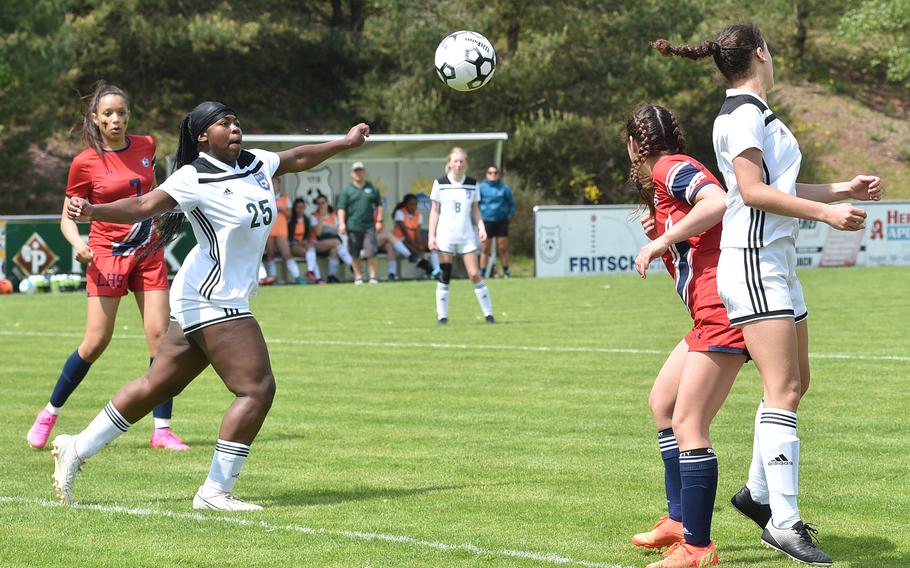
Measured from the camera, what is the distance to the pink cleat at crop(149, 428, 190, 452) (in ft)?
28.2

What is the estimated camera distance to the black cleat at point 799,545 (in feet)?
17.0

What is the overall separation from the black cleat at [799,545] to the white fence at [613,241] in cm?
2309

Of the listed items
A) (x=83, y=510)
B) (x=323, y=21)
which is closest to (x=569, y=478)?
(x=83, y=510)

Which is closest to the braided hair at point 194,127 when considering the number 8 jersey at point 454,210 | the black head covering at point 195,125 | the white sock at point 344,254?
the black head covering at point 195,125

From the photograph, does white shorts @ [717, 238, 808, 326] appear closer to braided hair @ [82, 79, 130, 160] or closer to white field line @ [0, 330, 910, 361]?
braided hair @ [82, 79, 130, 160]

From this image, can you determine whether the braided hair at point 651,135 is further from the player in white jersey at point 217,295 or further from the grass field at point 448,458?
the player in white jersey at point 217,295

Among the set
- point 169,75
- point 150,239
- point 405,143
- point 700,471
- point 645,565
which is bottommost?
point 645,565

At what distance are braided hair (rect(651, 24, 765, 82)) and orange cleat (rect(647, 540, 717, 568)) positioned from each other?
1845 millimetres

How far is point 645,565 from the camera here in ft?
17.5

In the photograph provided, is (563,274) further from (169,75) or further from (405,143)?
(169,75)

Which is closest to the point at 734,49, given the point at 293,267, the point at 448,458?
the point at 448,458

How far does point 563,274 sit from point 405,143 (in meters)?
4.67

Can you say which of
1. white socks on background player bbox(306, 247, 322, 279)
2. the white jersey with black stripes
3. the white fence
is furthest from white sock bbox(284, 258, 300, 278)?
the white jersey with black stripes

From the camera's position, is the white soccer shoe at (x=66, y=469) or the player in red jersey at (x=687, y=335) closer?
the player in red jersey at (x=687, y=335)
